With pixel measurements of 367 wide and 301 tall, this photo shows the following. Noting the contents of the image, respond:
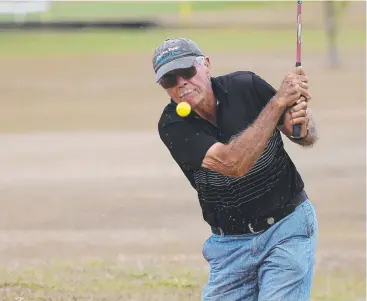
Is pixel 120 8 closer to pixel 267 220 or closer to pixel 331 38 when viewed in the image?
pixel 331 38

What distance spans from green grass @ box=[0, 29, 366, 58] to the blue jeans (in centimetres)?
3511

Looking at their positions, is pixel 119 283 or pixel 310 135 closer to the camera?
pixel 310 135

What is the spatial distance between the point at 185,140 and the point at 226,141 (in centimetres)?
20

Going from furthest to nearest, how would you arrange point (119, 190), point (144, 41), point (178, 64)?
point (144, 41) < point (119, 190) < point (178, 64)

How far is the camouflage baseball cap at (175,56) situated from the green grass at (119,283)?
9.43 feet

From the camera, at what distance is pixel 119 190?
14.1 meters

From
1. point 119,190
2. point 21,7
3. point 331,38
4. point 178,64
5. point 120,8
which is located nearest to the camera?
point 178,64

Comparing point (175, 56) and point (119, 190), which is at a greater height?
point (119, 190)

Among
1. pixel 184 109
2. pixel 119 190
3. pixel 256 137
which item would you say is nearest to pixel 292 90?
pixel 256 137

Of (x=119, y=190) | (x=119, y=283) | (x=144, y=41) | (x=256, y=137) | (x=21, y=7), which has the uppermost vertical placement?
Result: (x=21, y=7)

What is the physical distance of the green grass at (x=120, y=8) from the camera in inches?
2109

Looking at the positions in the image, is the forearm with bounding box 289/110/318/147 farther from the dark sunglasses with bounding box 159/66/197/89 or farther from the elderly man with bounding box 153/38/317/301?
the dark sunglasses with bounding box 159/66/197/89

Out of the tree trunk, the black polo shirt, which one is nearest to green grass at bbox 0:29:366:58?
the tree trunk

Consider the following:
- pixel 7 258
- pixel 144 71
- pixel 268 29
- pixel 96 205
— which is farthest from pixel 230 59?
pixel 7 258
